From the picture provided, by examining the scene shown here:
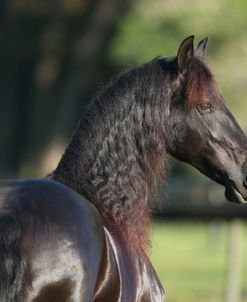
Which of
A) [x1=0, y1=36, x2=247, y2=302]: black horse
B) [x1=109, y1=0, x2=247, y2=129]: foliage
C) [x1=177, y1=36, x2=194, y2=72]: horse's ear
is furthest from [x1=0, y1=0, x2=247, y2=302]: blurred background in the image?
[x1=177, y1=36, x2=194, y2=72]: horse's ear

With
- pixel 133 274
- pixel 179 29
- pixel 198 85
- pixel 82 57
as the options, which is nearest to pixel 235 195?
Result: pixel 198 85

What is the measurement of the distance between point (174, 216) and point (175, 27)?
33.6 feet

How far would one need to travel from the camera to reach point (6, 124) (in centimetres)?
2766

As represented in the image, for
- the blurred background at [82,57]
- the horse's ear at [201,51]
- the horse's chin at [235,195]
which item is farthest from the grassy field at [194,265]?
the horse's ear at [201,51]

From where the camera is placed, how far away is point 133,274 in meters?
4.98

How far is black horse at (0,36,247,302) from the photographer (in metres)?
4.56

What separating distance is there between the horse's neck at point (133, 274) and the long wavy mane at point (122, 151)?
121 mm

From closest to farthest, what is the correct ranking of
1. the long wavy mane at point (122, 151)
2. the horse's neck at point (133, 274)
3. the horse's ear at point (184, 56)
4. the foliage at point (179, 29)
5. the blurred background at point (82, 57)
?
1. the horse's neck at point (133, 274)
2. the long wavy mane at point (122, 151)
3. the horse's ear at point (184, 56)
4. the foliage at point (179, 29)
5. the blurred background at point (82, 57)

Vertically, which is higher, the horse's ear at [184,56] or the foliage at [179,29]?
the horse's ear at [184,56]

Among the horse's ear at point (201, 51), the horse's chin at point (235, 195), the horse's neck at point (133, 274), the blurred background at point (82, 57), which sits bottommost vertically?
the blurred background at point (82, 57)

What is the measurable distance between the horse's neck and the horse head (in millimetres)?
640

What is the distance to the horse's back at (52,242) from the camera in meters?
4.53

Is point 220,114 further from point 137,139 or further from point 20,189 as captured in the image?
point 20,189

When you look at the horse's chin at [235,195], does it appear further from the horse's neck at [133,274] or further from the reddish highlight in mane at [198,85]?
the horse's neck at [133,274]
